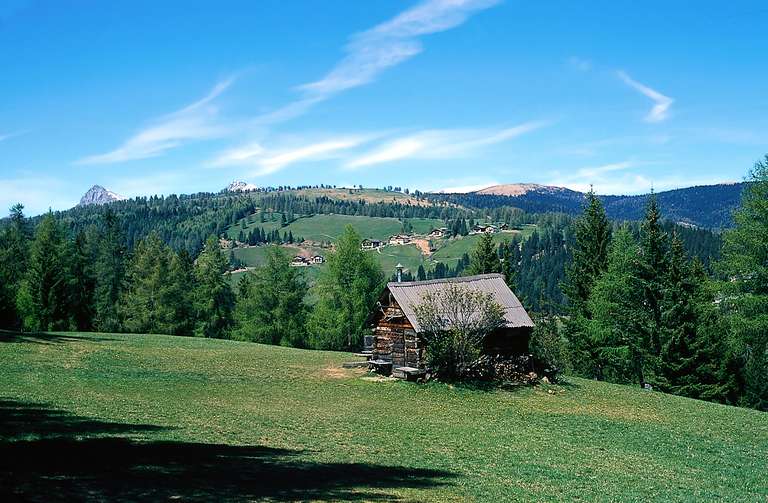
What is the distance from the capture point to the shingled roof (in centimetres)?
4200

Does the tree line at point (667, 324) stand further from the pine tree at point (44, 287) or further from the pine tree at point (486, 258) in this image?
the pine tree at point (44, 287)

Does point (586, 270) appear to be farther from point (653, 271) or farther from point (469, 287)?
point (469, 287)

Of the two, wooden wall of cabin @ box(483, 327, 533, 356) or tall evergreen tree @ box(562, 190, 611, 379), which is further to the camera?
tall evergreen tree @ box(562, 190, 611, 379)

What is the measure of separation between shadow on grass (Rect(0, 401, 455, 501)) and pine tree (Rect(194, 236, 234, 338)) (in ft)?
191

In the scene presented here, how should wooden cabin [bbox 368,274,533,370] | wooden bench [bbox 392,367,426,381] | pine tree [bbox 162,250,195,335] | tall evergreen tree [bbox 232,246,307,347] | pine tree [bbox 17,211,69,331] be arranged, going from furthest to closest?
pine tree [bbox 162,250,195,335] < tall evergreen tree [bbox 232,246,307,347] < pine tree [bbox 17,211,69,331] < wooden cabin [bbox 368,274,533,370] < wooden bench [bbox 392,367,426,381]

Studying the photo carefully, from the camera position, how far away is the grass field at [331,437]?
15258mm

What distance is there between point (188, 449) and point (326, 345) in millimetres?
52670

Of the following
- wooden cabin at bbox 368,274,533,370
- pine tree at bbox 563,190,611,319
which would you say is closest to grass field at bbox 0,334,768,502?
wooden cabin at bbox 368,274,533,370

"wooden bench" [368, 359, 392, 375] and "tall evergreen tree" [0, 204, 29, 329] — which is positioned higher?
"tall evergreen tree" [0, 204, 29, 329]

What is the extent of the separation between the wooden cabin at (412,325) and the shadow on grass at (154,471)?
22.4m

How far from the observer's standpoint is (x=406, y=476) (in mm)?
17797

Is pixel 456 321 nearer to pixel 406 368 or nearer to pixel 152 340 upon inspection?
pixel 406 368

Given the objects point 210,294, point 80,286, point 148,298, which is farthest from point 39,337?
point 210,294

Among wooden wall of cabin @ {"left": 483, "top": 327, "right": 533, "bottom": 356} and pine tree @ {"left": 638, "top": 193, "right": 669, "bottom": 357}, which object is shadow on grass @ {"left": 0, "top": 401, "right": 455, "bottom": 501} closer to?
wooden wall of cabin @ {"left": 483, "top": 327, "right": 533, "bottom": 356}
